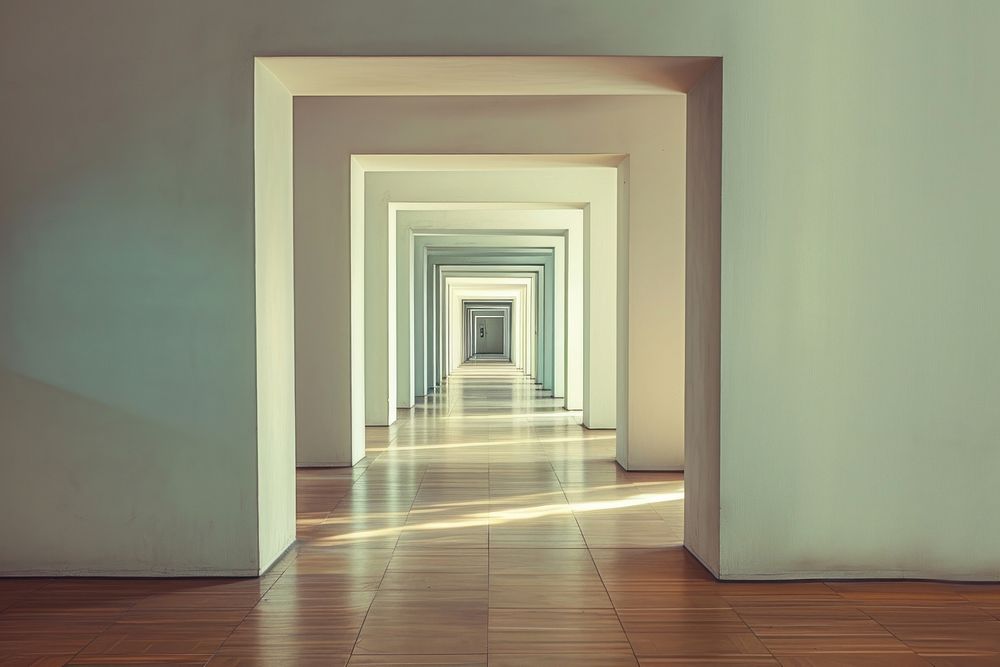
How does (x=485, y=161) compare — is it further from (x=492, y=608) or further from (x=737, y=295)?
(x=492, y=608)

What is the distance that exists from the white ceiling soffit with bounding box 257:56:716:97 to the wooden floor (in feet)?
7.44

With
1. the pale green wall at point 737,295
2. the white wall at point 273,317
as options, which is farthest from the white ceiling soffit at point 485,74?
the pale green wall at point 737,295

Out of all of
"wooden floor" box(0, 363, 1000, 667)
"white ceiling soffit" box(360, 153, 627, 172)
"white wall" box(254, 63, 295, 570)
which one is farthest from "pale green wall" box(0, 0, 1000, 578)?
"white ceiling soffit" box(360, 153, 627, 172)

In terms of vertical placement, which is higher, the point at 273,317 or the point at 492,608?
the point at 273,317

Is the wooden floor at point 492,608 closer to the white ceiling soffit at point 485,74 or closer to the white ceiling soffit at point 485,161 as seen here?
the white ceiling soffit at point 485,74

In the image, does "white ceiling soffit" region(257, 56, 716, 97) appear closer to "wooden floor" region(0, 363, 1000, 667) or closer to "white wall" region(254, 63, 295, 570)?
"white wall" region(254, 63, 295, 570)

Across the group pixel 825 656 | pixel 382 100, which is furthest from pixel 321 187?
pixel 825 656

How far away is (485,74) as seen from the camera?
14.4ft

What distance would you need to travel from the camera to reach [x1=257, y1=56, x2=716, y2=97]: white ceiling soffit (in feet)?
13.5

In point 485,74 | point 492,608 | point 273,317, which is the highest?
point 485,74

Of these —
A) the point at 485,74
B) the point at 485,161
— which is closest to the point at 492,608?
the point at 485,74

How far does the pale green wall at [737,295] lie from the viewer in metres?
4.11

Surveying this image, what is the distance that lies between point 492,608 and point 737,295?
1.69m

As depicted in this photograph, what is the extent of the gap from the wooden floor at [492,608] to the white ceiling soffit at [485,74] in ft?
7.44
